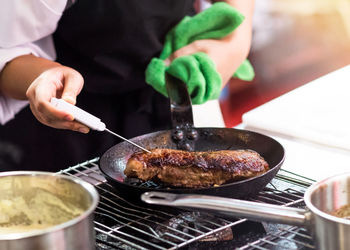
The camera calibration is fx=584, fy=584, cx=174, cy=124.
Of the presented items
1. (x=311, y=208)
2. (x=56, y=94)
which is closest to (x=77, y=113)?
(x=56, y=94)

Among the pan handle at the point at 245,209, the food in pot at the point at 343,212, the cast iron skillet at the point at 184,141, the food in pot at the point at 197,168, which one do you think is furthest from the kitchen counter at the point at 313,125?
the pan handle at the point at 245,209

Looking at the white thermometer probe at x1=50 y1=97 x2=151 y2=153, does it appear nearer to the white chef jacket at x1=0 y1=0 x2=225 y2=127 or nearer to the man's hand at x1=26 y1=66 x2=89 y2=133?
the man's hand at x1=26 y1=66 x2=89 y2=133

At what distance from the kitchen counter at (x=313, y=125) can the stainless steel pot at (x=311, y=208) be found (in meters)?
0.40

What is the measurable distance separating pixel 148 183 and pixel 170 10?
28.6 inches

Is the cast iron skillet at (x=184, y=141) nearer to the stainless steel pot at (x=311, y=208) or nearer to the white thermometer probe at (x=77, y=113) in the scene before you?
the white thermometer probe at (x=77, y=113)

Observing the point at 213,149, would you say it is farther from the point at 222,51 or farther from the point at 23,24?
the point at 23,24

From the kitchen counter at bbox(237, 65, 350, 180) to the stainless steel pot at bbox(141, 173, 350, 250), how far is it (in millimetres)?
395

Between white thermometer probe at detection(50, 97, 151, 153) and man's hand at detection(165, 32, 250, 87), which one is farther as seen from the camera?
man's hand at detection(165, 32, 250, 87)

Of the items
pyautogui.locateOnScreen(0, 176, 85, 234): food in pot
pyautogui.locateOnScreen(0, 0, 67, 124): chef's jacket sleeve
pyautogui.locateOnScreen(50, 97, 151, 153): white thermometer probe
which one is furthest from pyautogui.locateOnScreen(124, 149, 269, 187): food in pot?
pyautogui.locateOnScreen(0, 0, 67, 124): chef's jacket sleeve

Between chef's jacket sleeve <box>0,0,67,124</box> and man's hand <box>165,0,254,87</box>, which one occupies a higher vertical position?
chef's jacket sleeve <box>0,0,67,124</box>

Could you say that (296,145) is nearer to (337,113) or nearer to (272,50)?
(337,113)

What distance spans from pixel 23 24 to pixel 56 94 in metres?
0.42

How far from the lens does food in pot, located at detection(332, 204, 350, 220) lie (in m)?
0.94

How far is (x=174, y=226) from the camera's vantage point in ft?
3.51
